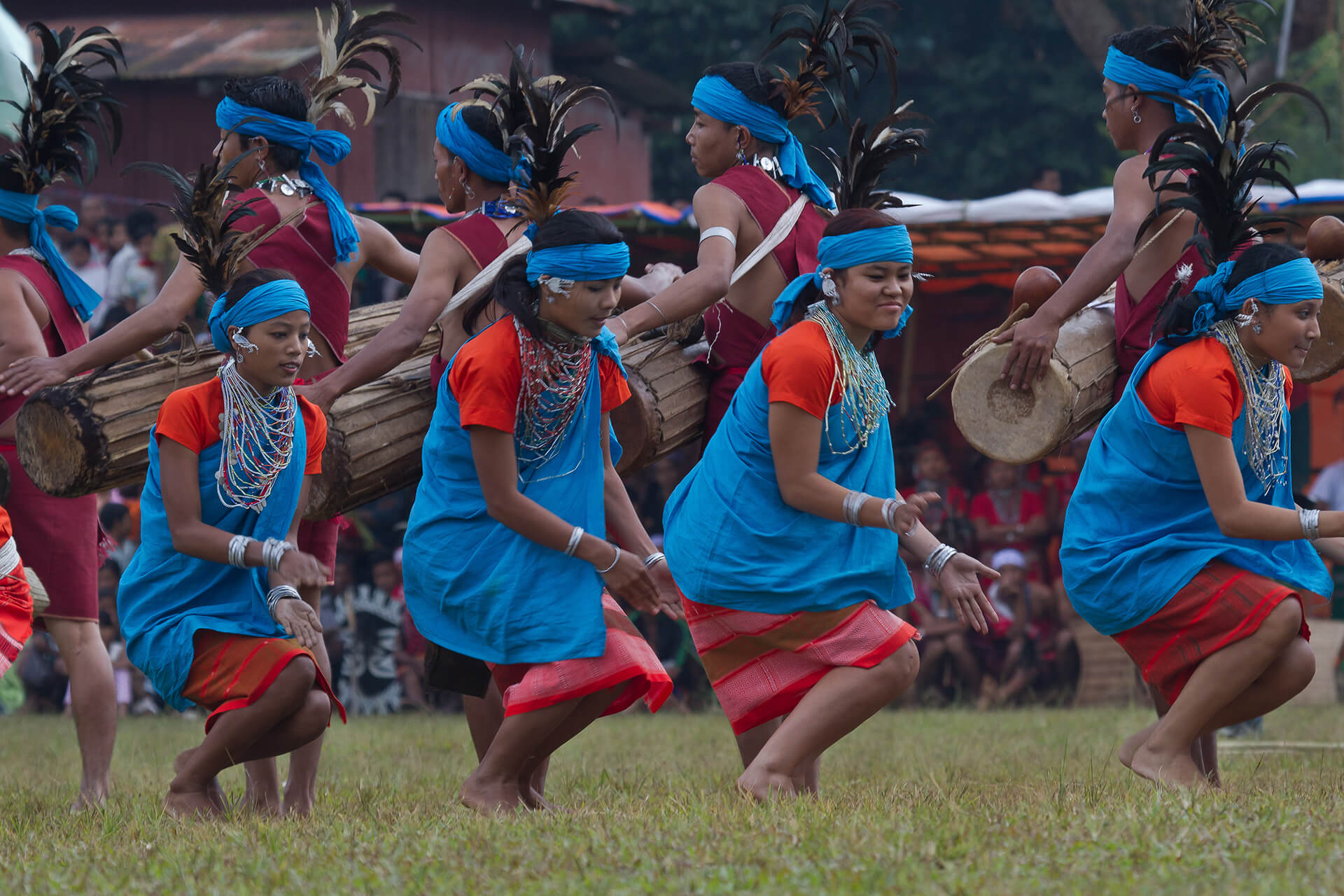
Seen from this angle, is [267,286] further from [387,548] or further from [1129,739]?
[387,548]

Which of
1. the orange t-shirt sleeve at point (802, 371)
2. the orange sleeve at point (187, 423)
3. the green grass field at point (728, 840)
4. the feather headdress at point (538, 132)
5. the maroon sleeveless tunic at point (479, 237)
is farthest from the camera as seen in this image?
the maroon sleeveless tunic at point (479, 237)

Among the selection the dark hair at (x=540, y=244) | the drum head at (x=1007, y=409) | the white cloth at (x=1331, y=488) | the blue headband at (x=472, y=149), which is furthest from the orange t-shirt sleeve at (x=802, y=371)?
the white cloth at (x=1331, y=488)

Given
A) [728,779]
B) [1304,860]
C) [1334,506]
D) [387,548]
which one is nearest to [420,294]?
[728,779]

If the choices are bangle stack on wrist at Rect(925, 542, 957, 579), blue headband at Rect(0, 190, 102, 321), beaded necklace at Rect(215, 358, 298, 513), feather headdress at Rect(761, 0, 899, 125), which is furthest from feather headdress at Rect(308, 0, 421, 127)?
bangle stack on wrist at Rect(925, 542, 957, 579)

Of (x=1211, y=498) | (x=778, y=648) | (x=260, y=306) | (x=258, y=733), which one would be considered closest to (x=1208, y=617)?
(x=1211, y=498)

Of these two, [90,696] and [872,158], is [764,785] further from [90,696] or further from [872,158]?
[90,696]

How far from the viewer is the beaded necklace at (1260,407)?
4738mm

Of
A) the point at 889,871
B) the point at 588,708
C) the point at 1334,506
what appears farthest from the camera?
the point at 1334,506

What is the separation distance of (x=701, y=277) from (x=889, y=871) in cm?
222

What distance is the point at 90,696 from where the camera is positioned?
566cm

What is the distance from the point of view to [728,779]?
6203mm

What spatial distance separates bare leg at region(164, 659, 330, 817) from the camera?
15.5 feet

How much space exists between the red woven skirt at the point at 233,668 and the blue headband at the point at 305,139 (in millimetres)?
1395

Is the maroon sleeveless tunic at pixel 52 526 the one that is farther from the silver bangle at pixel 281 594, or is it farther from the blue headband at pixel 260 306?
the silver bangle at pixel 281 594
